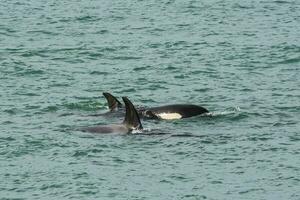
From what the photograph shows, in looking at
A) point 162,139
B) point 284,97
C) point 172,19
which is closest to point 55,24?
point 172,19

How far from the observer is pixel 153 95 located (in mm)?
32062

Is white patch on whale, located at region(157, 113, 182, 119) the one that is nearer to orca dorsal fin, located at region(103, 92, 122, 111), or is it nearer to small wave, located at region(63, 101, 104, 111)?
orca dorsal fin, located at region(103, 92, 122, 111)

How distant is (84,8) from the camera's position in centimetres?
5269

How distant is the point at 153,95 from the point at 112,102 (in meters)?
2.81

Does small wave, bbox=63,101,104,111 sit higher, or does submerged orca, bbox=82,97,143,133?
submerged orca, bbox=82,97,143,133

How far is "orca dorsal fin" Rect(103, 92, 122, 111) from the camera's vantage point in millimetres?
29436

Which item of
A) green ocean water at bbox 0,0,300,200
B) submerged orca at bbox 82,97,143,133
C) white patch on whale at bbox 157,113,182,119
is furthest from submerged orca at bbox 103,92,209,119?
submerged orca at bbox 82,97,143,133

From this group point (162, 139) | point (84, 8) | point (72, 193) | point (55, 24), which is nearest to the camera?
point (72, 193)

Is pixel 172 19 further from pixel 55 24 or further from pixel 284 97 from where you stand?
pixel 284 97

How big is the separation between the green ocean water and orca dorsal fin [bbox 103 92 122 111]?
1.48 ft

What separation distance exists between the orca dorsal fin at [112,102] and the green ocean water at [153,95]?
1.48 ft

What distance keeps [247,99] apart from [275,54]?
808 centimetres

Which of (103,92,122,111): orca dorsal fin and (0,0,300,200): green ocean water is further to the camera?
(103,92,122,111): orca dorsal fin

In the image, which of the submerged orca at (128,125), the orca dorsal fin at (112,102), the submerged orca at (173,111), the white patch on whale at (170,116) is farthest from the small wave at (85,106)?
the submerged orca at (128,125)
